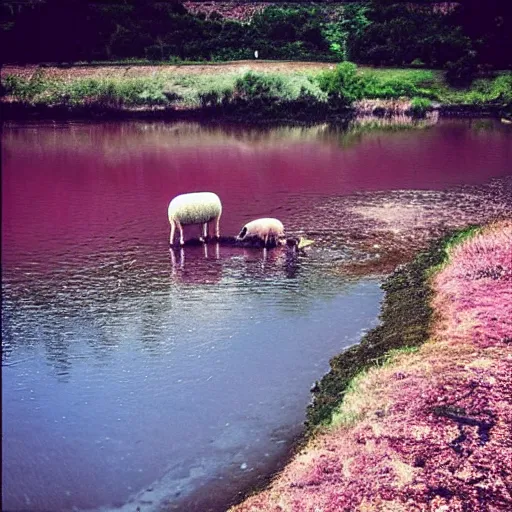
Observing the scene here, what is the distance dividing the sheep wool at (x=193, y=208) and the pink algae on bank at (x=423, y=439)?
725cm

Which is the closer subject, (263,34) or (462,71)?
(462,71)

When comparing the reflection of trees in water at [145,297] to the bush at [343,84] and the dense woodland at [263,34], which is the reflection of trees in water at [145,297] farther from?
the dense woodland at [263,34]

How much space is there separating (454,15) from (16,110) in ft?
102

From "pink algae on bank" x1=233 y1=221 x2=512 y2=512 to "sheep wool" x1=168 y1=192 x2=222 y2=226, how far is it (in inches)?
285

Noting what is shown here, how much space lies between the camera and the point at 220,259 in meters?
16.0

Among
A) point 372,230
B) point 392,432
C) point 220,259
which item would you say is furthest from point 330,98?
point 392,432

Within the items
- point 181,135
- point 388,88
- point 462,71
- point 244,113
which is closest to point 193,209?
point 181,135

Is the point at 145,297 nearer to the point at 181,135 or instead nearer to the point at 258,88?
the point at 181,135

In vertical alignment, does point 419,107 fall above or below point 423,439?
above

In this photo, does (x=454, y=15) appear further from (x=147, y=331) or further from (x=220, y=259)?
(x=147, y=331)

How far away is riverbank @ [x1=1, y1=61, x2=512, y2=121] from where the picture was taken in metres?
40.3

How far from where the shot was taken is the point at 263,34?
49.6 metres

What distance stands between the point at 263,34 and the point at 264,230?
36637 mm

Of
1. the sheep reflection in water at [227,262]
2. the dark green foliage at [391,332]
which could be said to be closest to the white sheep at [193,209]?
the sheep reflection in water at [227,262]
